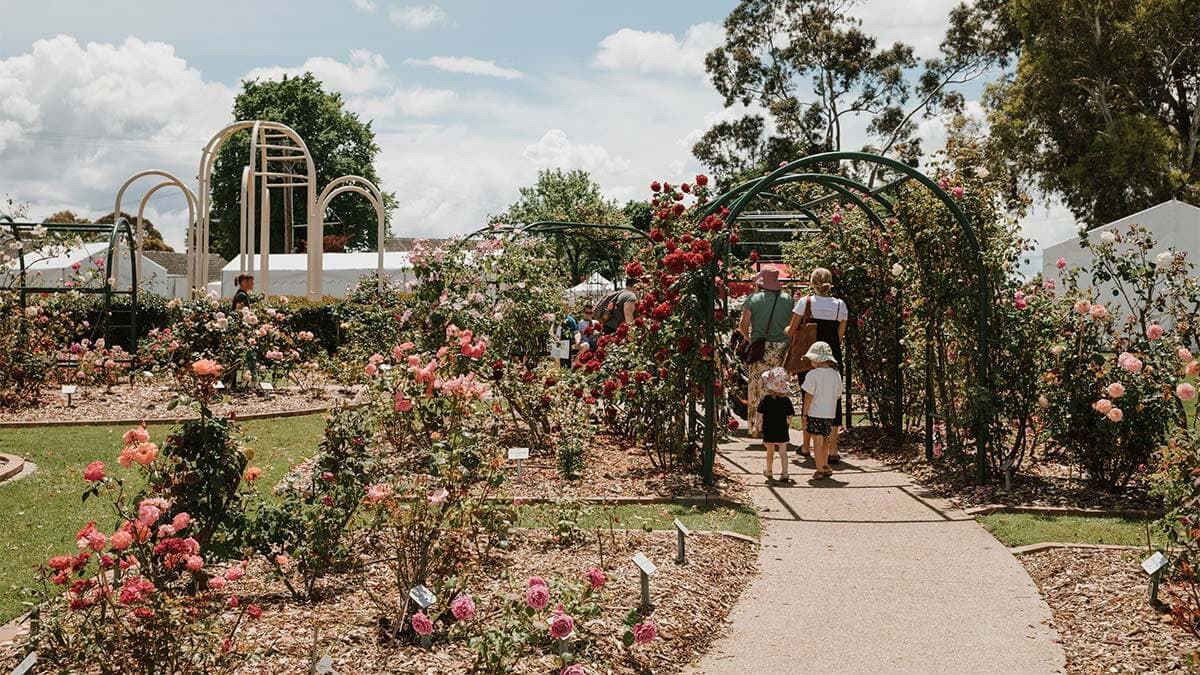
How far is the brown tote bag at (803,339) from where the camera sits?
362 inches

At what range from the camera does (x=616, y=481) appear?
7.92 meters

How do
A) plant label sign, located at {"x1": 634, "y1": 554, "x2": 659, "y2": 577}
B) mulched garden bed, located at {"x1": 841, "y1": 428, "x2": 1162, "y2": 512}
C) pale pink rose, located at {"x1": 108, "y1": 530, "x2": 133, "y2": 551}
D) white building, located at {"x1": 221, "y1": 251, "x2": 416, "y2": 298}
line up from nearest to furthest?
pale pink rose, located at {"x1": 108, "y1": 530, "x2": 133, "y2": 551} < plant label sign, located at {"x1": 634, "y1": 554, "x2": 659, "y2": 577} < mulched garden bed, located at {"x1": 841, "y1": 428, "x2": 1162, "y2": 512} < white building, located at {"x1": 221, "y1": 251, "x2": 416, "y2": 298}

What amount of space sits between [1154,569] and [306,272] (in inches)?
1023

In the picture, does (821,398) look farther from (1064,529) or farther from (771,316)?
(1064,529)

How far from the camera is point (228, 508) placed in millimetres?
4695

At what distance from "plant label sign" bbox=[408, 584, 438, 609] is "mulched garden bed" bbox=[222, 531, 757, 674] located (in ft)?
0.70

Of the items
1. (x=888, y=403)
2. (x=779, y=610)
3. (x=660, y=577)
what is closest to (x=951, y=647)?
(x=779, y=610)

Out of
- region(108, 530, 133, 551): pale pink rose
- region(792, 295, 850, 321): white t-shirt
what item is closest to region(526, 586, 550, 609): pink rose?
region(108, 530, 133, 551): pale pink rose

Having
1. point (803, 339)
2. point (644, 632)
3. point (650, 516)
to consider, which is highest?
point (803, 339)

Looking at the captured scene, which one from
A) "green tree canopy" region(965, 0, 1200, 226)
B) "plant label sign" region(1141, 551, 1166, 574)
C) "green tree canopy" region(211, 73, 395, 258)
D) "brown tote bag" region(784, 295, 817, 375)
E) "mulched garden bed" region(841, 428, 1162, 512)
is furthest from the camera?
"green tree canopy" region(211, 73, 395, 258)

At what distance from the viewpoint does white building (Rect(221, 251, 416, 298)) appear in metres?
28.2

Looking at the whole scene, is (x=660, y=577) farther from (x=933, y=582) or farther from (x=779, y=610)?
(x=933, y=582)

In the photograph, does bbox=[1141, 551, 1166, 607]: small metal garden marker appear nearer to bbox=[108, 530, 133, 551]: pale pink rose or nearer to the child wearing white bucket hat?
the child wearing white bucket hat

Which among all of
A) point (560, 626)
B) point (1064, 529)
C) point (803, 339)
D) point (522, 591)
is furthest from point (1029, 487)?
point (560, 626)
